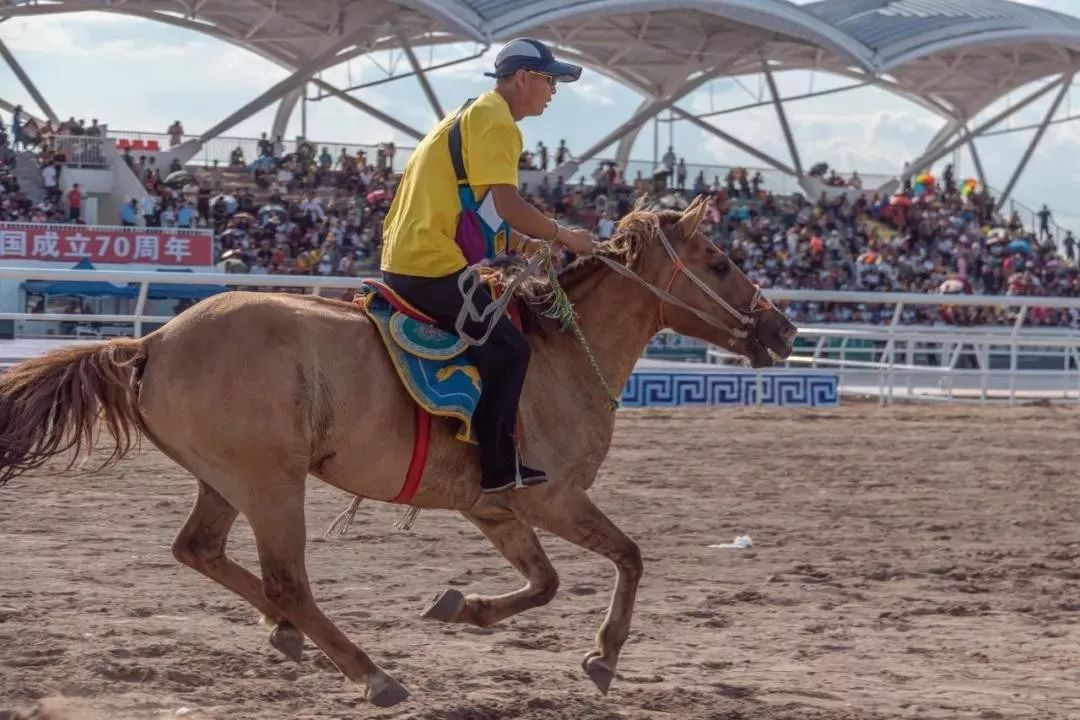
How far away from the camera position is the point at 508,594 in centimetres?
609

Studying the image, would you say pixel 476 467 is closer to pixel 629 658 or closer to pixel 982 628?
pixel 629 658

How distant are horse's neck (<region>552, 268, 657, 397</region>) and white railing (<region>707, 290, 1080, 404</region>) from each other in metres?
10.3

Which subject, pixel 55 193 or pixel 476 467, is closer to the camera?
pixel 476 467

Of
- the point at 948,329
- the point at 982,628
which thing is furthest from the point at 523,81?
the point at 948,329

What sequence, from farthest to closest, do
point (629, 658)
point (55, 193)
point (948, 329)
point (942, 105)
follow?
point (942, 105) < point (55, 193) < point (948, 329) < point (629, 658)

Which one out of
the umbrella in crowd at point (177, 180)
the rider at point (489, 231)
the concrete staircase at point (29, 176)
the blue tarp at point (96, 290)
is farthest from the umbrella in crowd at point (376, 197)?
the rider at point (489, 231)

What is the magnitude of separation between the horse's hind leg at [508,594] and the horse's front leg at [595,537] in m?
0.20

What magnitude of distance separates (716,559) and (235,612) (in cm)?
306

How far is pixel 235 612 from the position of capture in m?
6.94

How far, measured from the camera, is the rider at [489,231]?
576 centimetres

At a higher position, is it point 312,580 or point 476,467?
point 476,467

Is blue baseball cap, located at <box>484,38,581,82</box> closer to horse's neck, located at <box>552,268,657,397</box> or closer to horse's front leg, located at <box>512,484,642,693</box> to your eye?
horse's neck, located at <box>552,268,657,397</box>

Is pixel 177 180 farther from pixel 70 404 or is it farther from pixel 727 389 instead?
pixel 70 404

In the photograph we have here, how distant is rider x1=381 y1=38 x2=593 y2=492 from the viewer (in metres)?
5.76
